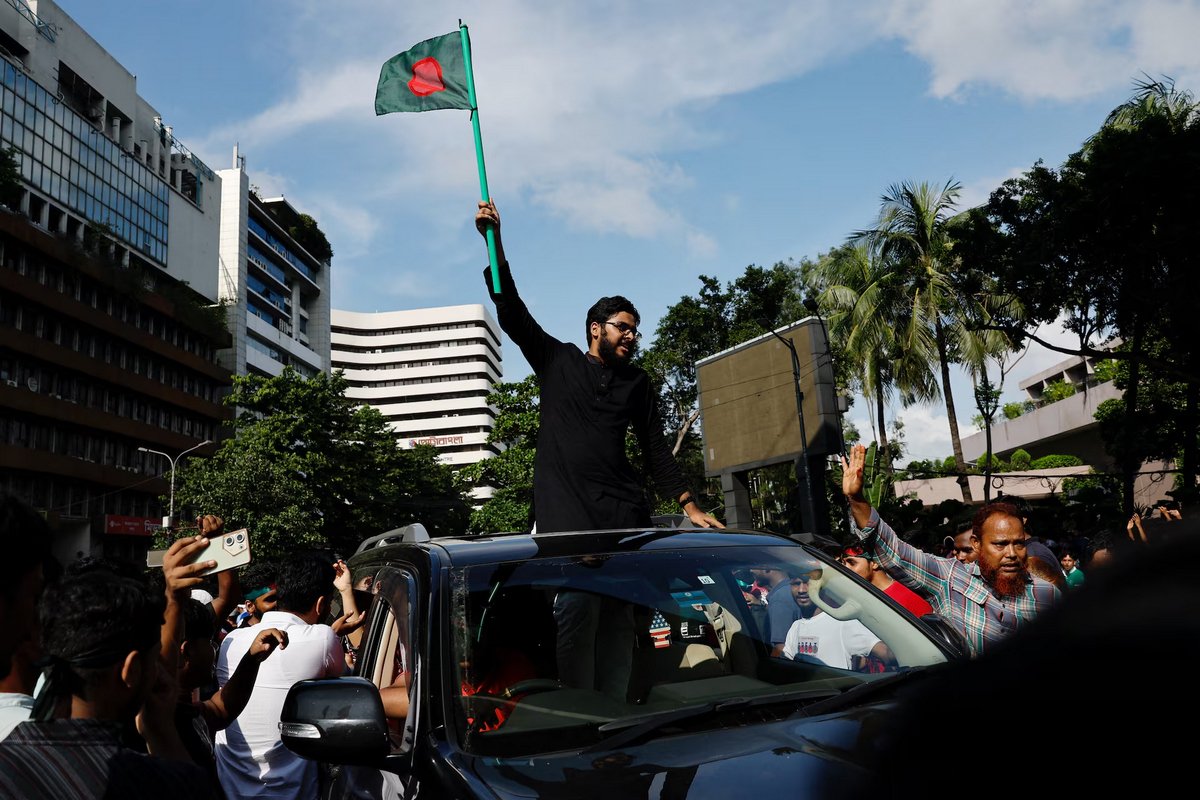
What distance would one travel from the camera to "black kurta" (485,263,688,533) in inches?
A: 155


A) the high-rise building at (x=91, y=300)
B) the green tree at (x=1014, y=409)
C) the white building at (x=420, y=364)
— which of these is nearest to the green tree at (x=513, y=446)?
the high-rise building at (x=91, y=300)

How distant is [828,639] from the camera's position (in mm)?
2912

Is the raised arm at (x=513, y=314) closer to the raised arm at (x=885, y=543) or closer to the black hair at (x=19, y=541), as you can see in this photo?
the raised arm at (x=885, y=543)

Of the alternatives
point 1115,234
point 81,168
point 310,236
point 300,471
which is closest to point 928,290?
point 1115,234

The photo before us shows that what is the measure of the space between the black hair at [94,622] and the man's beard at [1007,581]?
3.49 meters

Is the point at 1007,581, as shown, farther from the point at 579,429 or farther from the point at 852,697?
the point at 852,697

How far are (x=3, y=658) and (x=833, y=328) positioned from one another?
34.5 m

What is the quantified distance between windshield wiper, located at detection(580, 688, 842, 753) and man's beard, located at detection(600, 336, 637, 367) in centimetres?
194

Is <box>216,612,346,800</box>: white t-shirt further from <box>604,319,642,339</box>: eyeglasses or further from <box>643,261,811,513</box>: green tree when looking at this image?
<box>643,261,811,513</box>: green tree

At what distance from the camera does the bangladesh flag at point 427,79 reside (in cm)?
625

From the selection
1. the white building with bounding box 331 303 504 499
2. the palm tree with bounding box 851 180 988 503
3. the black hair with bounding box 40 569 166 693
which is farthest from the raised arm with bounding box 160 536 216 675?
the white building with bounding box 331 303 504 499

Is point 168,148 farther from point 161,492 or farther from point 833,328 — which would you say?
point 833,328

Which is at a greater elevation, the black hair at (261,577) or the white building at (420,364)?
the white building at (420,364)

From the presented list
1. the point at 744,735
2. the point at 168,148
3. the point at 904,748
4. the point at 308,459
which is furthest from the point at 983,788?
the point at 168,148
